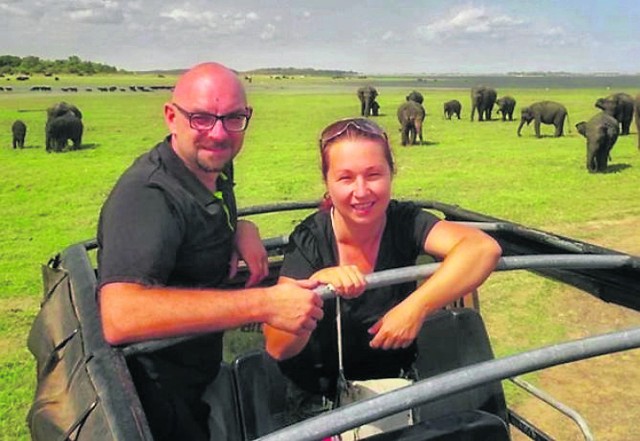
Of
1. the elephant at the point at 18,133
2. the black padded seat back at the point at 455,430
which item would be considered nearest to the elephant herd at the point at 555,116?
the elephant at the point at 18,133

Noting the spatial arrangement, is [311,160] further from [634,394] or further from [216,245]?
[216,245]

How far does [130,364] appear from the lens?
2127 millimetres

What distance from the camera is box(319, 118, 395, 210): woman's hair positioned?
2344mm

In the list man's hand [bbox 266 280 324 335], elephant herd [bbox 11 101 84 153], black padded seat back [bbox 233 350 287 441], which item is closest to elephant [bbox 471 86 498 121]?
elephant herd [bbox 11 101 84 153]

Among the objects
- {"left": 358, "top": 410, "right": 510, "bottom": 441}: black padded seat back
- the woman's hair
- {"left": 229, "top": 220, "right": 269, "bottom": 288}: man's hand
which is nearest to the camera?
{"left": 358, "top": 410, "right": 510, "bottom": 441}: black padded seat back

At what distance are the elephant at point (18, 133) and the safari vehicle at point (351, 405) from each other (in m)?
18.7

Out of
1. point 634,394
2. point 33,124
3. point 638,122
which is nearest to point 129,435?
point 634,394

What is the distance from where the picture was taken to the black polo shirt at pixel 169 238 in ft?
6.39

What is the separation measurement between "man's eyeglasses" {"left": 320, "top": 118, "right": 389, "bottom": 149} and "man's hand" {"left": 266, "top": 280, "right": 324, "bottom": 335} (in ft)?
2.18

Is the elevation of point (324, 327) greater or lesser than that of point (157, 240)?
lesser

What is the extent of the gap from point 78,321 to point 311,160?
15048 mm

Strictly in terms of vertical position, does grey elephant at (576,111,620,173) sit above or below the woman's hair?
below

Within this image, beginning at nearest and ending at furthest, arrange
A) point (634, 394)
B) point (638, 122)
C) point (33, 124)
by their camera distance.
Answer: point (634, 394) → point (638, 122) → point (33, 124)

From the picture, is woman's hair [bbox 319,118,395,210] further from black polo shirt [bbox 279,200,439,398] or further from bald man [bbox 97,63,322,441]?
bald man [bbox 97,63,322,441]
